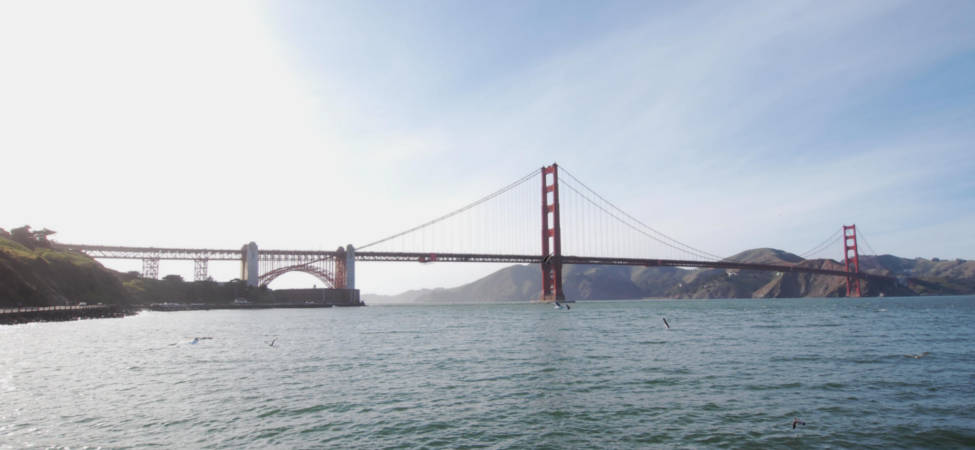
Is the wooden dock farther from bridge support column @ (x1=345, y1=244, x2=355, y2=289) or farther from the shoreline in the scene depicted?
bridge support column @ (x1=345, y1=244, x2=355, y2=289)

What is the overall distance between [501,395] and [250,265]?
115 meters

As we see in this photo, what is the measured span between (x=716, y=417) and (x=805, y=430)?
1.93 m

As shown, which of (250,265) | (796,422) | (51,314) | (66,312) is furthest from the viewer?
(250,265)

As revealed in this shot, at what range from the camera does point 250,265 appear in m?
119

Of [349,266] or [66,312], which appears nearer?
[66,312]

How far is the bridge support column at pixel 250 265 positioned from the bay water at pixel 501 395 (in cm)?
9265

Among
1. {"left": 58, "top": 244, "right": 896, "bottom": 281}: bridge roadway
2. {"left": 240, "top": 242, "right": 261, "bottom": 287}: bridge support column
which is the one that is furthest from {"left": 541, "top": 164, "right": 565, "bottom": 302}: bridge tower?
{"left": 240, "top": 242, "right": 261, "bottom": 287}: bridge support column

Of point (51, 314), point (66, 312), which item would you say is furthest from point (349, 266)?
point (51, 314)

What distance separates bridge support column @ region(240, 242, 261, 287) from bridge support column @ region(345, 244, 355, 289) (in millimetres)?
19775

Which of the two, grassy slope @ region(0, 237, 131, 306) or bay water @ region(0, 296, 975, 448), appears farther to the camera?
grassy slope @ region(0, 237, 131, 306)

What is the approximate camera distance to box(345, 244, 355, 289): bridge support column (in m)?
119

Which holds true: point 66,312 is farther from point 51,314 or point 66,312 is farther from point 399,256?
point 399,256

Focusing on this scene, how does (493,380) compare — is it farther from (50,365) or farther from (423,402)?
(50,365)

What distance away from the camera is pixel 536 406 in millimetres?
15289
